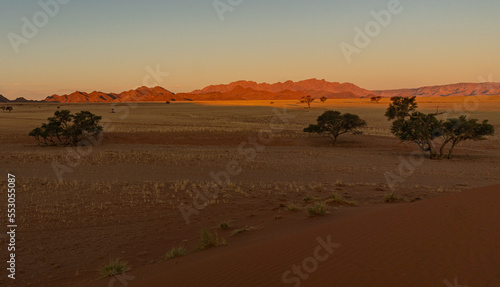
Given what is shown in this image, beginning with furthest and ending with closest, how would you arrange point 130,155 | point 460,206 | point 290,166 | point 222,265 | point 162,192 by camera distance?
point 130,155 → point 290,166 → point 162,192 → point 460,206 → point 222,265

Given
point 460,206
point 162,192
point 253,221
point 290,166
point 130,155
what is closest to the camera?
point 460,206

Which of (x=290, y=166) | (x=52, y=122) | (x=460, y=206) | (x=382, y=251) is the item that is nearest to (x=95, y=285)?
(x=382, y=251)

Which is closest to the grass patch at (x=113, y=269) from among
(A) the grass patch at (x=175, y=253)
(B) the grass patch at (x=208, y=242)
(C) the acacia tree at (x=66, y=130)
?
(A) the grass patch at (x=175, y=253)

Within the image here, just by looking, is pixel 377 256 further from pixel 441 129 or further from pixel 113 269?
pixel 441 129

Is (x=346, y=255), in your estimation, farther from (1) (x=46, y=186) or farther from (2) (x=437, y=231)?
(1) (x=46, y=186)

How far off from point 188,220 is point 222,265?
5.30 m

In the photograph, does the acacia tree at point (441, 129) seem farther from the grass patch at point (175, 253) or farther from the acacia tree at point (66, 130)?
the acacia tree at point (66, 130)

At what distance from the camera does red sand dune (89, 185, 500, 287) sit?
16.8 feet

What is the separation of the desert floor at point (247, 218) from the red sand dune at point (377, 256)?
3cm

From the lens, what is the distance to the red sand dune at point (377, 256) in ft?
16.8

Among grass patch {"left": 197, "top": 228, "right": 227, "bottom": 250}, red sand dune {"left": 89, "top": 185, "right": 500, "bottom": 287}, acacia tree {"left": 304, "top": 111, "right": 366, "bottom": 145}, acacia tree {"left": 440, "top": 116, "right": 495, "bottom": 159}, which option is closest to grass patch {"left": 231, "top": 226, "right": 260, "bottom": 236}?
grass patch {"left": 197, "top": 228, "right": 227, "bottom": 250}

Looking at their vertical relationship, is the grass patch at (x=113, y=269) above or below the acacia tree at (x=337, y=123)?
below

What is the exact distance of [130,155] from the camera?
88.9 feet

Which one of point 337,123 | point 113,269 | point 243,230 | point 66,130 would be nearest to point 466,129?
point 337,123
